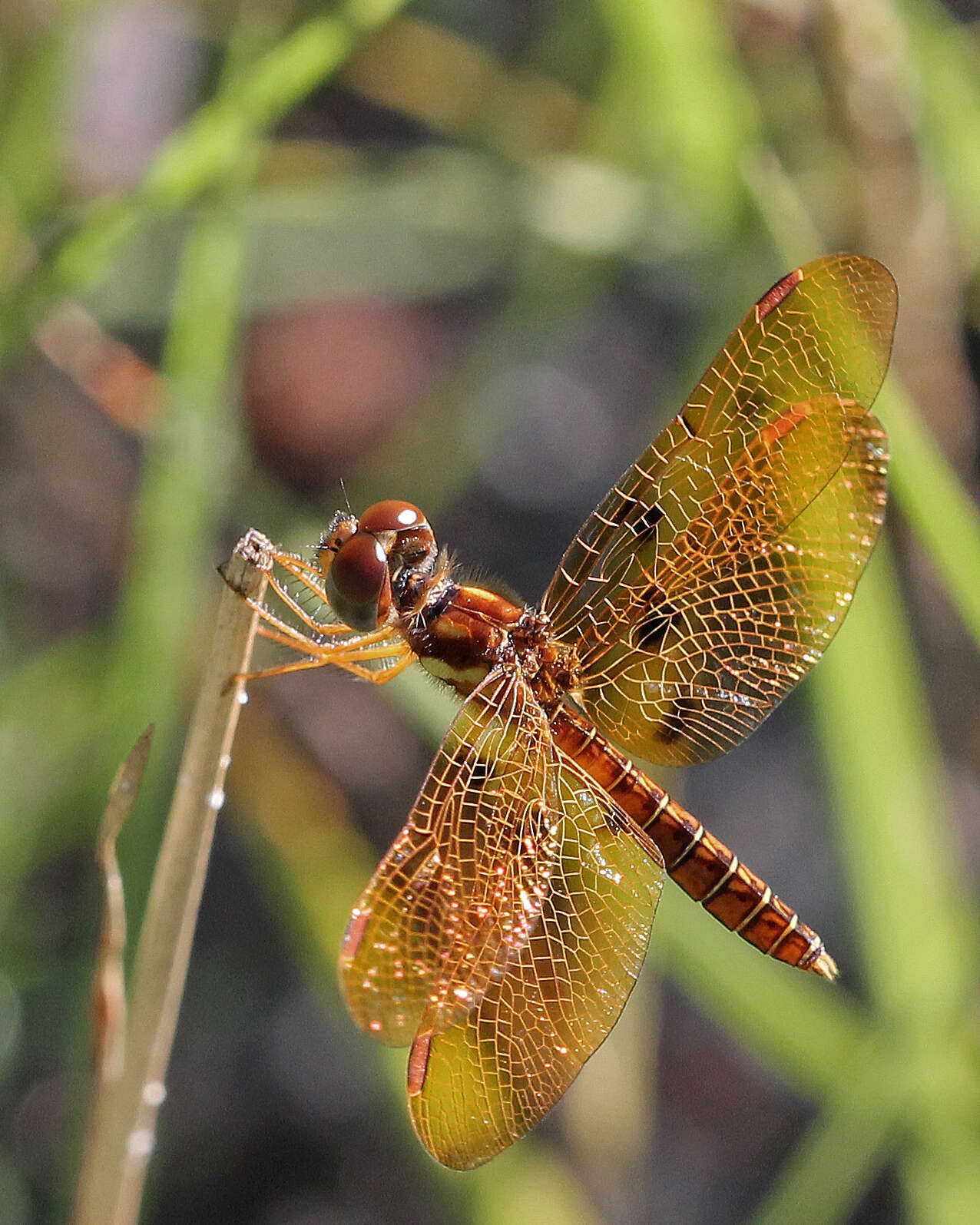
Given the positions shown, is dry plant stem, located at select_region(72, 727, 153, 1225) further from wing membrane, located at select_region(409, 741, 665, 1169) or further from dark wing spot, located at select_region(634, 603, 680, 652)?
dark wing spot, located at select_region(634, 603, 680, 652)

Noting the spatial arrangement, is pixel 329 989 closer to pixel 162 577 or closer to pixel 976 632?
pixel 162 577

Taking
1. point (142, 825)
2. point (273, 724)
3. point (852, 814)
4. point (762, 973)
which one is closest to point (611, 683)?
point (852, 814)

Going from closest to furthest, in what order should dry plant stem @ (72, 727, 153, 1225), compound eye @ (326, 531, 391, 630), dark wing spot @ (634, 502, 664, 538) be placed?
1. dry plant stem @ (72, 727, 153, 1225)
2. compound eye @ (326, 531, 391, 630)
3. dark wing spot @ (634, 502, 664, 538)

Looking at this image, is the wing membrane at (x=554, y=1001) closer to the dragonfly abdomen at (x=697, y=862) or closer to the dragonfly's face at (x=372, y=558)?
the dragonfly abdomen at (x=697, y=862)

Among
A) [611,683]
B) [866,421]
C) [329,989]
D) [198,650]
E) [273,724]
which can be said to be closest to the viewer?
[866,421]

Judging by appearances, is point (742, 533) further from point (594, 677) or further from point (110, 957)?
point (110, 957)

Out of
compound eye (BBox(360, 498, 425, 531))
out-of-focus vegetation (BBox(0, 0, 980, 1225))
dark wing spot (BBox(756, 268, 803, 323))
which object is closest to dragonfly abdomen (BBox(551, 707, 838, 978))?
out-of-focus vegetation (BBox(0, 0, 980, 1225))

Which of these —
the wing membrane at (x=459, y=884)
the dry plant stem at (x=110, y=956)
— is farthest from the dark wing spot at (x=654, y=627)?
the dry plant stem at (x=110, y=956)
